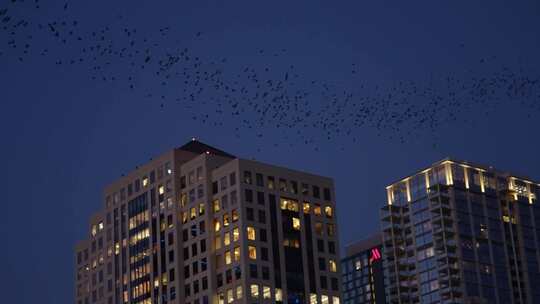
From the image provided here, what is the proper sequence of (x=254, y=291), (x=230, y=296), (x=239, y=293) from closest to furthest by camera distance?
(x=239, y=293)
(x=254, y=291)
(x=230, y=296)

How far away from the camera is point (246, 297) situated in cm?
19588

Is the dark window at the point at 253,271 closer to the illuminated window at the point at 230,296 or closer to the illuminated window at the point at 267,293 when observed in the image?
the illuminated window at the point at 267,293

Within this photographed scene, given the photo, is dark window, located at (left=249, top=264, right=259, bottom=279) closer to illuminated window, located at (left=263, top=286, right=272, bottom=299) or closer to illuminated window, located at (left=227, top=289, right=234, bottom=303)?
illuminated window, located at (left=263, top=286, right=272, bottom=299)

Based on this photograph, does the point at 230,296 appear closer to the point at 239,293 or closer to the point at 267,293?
the point at 239,293

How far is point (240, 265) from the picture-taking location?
200 metres

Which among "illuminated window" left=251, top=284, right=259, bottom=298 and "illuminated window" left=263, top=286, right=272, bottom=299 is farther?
"illuminated window" left=263, top=286, right=272, bottom=299

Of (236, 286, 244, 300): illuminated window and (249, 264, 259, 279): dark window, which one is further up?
(249, 264, 259, 279): dark window

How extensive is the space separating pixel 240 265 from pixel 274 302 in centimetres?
847

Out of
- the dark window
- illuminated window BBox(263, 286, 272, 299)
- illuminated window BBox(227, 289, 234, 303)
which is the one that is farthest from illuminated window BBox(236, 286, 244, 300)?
illuminated window BBox(263, 286, 272, 299)

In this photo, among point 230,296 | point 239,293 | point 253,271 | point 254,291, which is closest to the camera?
point 239,293

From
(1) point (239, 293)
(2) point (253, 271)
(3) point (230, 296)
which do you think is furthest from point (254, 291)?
(3) point (230, 296)

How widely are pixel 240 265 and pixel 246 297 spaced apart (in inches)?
248

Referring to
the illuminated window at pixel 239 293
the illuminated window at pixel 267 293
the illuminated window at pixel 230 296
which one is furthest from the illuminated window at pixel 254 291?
the illuminated window at pixel 230 296

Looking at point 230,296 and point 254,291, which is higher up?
point 254,291
